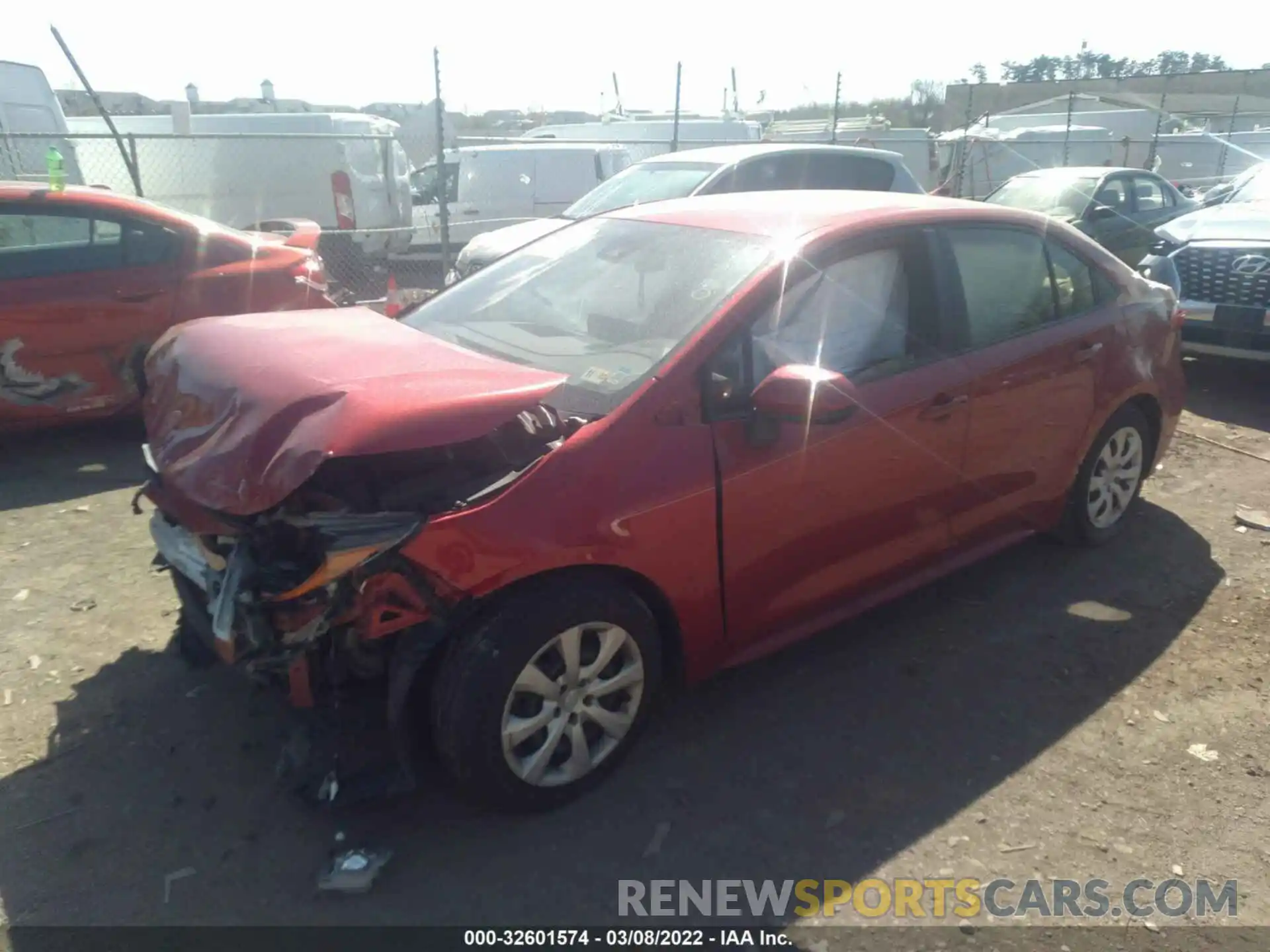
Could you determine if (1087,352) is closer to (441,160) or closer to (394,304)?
(394,304)

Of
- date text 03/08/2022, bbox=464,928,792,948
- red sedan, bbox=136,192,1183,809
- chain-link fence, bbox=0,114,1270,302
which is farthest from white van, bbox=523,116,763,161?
date text 03/08/2022, bbox=464,928,792,948

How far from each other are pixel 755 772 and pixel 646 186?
710cm

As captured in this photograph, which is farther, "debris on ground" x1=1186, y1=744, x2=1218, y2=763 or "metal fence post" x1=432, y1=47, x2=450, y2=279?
"metal fence post" x1=432, y1=47, x2=450, y2=279

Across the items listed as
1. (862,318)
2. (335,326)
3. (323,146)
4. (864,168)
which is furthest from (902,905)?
(323,146)

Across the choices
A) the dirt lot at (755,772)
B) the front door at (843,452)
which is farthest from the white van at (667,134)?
the dirt lot at (755,772)

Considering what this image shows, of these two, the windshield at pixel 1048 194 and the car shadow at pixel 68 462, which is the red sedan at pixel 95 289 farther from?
the windshield at pixel 1048 194

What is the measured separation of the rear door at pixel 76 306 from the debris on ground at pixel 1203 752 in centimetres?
577

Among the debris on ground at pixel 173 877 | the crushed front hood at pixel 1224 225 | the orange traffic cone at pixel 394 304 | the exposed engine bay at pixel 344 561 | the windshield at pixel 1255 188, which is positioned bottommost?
the debris on ground at pixel 173 877

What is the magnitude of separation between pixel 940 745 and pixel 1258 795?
0.96 m

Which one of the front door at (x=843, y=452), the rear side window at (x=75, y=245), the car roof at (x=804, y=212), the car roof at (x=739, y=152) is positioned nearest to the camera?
the front door at (x=843, y=452)

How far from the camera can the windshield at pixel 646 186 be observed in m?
8.86

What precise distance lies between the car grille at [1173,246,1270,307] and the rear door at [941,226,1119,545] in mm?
3638

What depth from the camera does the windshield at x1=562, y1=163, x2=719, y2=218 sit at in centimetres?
886

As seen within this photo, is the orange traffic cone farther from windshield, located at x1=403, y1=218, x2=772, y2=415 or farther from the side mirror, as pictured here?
the side mirror
